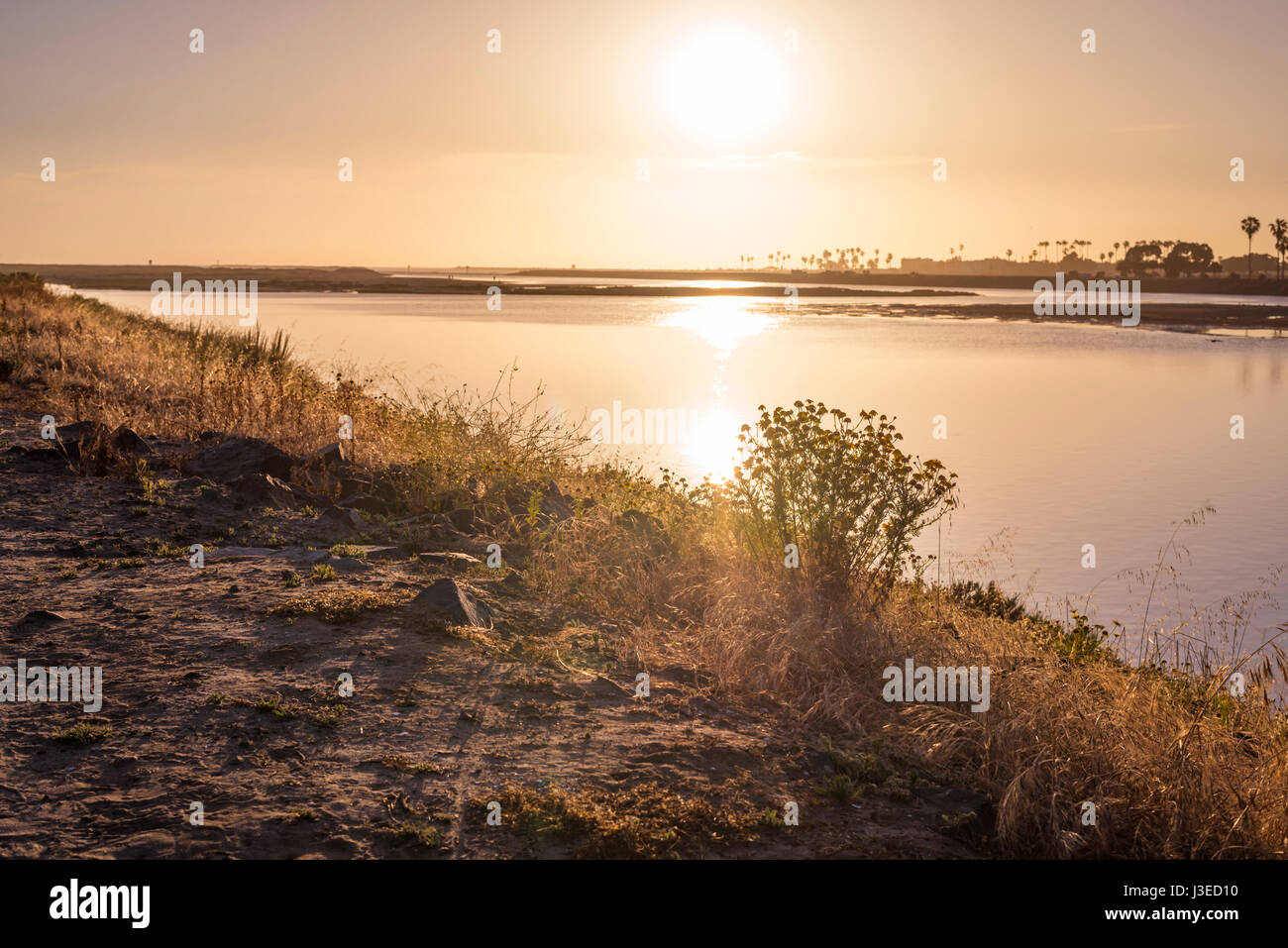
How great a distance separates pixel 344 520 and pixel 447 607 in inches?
130

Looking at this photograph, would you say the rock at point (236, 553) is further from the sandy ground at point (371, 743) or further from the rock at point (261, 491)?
the rock at point (261, 491)

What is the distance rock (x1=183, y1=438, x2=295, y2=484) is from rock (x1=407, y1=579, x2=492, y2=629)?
428 cm

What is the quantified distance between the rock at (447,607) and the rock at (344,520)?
265 centimetres

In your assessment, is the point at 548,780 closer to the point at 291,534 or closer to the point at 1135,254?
the point at 291,534

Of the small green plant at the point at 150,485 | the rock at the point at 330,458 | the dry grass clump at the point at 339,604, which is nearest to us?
the dry grass clump at the point at 339,604

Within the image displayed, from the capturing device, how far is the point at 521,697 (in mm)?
5781

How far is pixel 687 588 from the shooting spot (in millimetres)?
7980

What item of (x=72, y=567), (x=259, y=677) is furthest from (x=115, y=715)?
(x=72, y=567)

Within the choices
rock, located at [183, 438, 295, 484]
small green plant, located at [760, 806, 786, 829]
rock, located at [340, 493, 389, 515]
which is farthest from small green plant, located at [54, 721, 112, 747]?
rock, located at [183, 438, 295, 484]

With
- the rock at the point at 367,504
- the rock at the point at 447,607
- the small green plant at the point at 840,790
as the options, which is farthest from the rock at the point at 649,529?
the small green plant at the point at 840,790

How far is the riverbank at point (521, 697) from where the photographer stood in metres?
4.38

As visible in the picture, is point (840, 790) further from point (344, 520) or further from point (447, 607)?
point (344, 520)

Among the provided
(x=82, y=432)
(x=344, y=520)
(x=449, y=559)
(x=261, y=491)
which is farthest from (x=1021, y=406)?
(x=82, y=432)
